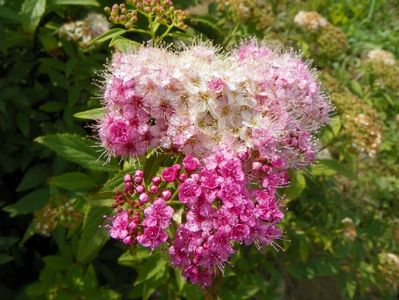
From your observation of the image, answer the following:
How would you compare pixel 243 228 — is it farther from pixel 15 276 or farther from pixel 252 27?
pixel 15 276

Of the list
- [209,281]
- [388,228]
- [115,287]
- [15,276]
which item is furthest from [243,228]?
[388,228]

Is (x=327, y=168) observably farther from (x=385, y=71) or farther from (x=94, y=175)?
(x=94, y=175)

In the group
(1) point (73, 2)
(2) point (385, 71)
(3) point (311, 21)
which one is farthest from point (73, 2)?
(2) point (385, 71)

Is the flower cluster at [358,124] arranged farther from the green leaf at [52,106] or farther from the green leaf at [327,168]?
the green leaf at [52,106]

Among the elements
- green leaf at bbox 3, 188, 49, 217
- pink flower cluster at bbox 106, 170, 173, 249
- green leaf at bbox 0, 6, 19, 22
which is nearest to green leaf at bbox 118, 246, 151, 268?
green leaf at bbox 3, 188, 49, 217

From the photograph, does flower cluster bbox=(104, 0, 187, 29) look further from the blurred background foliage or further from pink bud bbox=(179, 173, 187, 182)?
pink bud bbox=(179, 173, 187, 182)
